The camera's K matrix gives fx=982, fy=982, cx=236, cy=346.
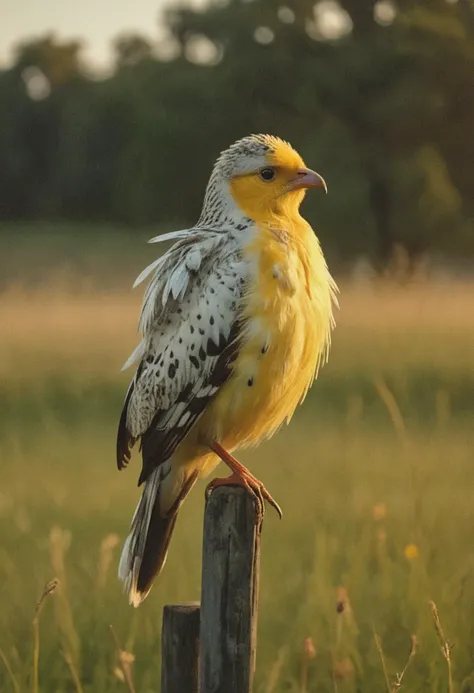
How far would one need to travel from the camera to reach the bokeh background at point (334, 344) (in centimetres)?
320

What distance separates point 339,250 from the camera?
1309cm

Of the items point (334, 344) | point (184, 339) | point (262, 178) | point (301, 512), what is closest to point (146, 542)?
point (184, 339)

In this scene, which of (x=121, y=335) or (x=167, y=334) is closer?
(x=167, y=334)

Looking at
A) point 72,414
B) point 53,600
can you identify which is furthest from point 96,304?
point 53,600

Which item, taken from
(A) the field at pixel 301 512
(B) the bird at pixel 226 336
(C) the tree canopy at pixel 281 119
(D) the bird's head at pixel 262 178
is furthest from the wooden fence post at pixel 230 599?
(C) the tree canopy at pixel 281 119

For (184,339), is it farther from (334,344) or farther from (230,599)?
(334,344)

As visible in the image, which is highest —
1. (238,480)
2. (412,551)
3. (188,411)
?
(188,411)

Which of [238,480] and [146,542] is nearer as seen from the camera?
[238,480]

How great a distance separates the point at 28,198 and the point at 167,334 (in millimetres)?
7280

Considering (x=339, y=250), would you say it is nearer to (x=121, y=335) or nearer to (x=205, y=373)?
(x=121, y=335)

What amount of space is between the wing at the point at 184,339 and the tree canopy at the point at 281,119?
7345mm

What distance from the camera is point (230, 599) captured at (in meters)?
2.03

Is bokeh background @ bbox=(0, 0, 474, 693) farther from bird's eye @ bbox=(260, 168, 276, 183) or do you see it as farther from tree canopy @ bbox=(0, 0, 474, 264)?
bird's eye @ bbox=(260, 168, 276, 183)

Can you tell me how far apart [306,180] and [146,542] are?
3.43 ft
